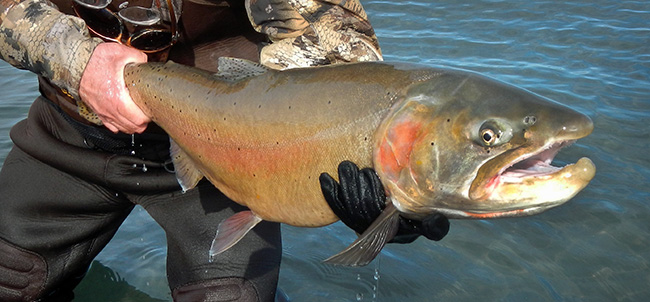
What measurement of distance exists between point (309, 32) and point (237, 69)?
42cm

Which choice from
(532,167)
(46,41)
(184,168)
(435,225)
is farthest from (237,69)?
(532,167)

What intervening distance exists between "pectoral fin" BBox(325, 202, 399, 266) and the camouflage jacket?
834 millimetres

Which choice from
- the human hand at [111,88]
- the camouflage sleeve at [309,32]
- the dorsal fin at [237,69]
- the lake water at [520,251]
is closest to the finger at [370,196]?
the dorsal fin at [237,69]

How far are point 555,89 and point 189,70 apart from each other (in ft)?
15.7

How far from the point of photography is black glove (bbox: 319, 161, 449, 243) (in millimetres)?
2322

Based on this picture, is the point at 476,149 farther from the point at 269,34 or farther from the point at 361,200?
A: the point at 269,34

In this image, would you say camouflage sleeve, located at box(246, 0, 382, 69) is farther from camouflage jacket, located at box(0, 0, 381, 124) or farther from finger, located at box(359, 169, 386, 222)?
finger, located at box(359, 169, 386, 222)

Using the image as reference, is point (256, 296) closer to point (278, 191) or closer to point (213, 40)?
point (278, 191)

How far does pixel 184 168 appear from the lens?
2.96 m

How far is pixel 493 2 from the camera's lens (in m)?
9.38

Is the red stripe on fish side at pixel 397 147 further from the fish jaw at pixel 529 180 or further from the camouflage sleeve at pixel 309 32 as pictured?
the camouflage sleeve at pixel 309 32

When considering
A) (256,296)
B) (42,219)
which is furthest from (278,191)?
(42,219)

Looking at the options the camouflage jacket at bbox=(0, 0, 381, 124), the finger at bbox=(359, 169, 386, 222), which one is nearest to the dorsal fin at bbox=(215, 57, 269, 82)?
the camouflage jacket at bbox=(0, 0, 381, 124)

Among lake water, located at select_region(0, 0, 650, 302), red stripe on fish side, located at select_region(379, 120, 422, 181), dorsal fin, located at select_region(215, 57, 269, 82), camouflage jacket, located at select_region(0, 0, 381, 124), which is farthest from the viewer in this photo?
lake water, located at select_region(0, 0, 650, 302)
